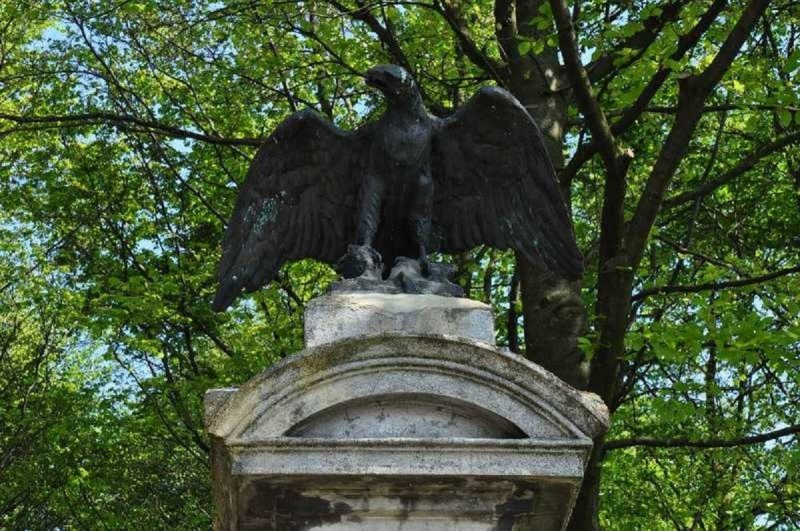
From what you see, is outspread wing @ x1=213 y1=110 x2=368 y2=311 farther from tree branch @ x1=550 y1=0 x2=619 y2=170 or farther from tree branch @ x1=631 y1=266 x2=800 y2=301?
tree branch @ x1=631 y1=266 x2=800 y2=301

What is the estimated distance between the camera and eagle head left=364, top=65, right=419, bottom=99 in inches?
250

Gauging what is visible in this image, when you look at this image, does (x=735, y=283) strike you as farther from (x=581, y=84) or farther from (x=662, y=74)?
(x=581, y=84)

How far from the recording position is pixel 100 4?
13828 millimetres

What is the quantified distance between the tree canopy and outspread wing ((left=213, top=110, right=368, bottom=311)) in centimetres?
326

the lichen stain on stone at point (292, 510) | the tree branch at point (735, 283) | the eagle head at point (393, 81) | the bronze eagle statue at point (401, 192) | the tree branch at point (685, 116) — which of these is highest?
the tree branch at point (685, 116)

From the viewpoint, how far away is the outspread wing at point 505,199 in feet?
22.1

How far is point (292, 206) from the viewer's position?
675 centimetres

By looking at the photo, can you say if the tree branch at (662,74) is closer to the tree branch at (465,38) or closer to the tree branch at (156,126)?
the tree branch at (465,38)

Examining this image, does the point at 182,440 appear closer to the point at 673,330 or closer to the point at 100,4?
the point at 100,4

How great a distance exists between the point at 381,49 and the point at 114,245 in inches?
168

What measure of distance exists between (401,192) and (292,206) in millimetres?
599

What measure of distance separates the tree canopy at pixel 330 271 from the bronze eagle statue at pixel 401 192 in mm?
2878

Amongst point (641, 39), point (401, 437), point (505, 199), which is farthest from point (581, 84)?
point (401, 437)

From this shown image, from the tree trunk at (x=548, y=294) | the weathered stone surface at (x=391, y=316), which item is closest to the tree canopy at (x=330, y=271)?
the tree trunk at (x=548, y=294)
